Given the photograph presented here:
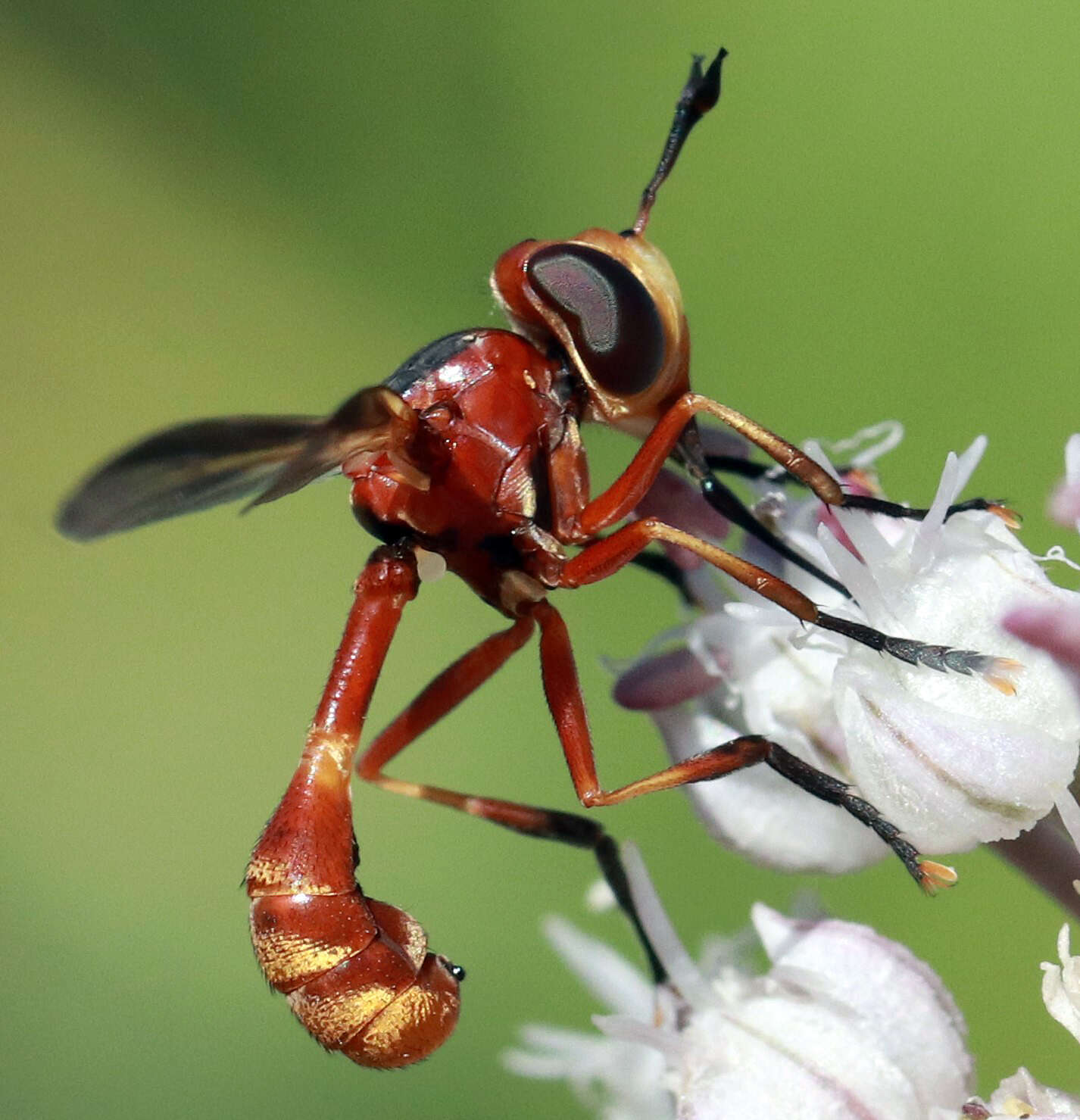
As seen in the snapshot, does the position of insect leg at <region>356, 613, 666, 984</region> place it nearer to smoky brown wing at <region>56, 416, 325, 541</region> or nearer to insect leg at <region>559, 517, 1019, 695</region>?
insect leg at <region>559, 517, 1019, 695</region>

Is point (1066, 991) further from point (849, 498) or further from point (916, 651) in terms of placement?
point (849, 498)

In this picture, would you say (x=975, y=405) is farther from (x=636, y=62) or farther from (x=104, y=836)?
(x=104, y=836)

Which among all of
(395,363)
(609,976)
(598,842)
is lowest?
(609,976)

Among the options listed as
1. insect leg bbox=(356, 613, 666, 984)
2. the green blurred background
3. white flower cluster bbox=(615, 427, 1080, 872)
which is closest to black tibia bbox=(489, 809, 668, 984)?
insect leg bbox=(356, 613, 666, 984)

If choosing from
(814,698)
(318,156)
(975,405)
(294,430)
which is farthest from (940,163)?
(294,430)

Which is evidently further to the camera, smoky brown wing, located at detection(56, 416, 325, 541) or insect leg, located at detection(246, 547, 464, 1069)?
insect leg, located at detection(246, 547, 464, 1069)

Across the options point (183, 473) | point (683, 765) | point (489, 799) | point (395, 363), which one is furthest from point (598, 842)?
point (395, 363)

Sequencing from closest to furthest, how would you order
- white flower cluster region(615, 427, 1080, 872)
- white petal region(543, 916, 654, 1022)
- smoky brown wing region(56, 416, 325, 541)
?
smoky brown wing region(56, 416, 325, 541) < white flower cluster region(615, 427, 1080, 872) < white petal region(543, 916, 654, 1022)
